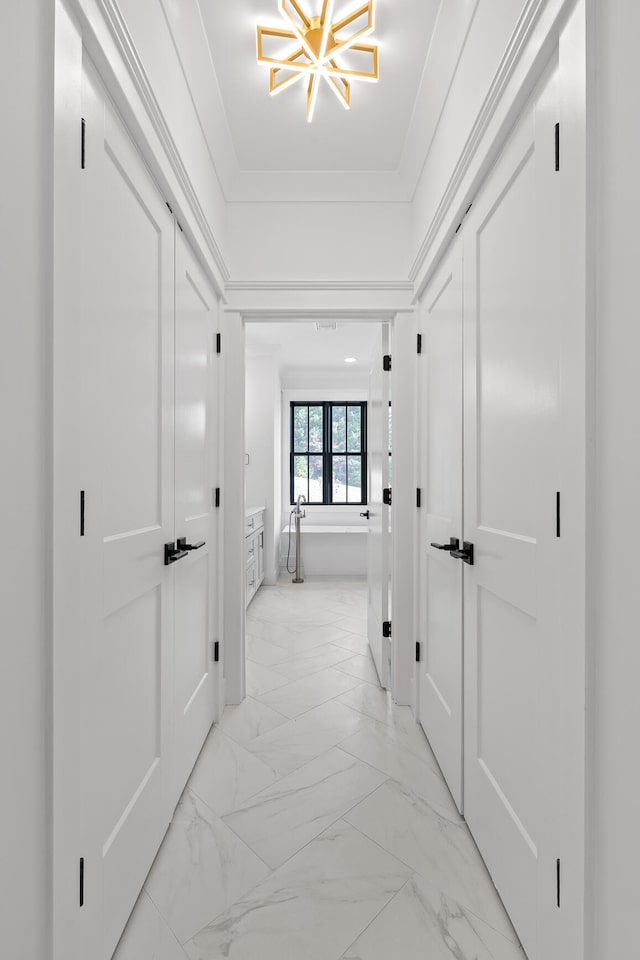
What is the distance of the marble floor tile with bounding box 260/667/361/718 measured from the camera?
2.47m

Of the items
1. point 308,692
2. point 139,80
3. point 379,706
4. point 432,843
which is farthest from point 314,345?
point 432,843

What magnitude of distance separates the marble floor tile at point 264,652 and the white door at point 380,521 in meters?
0.61

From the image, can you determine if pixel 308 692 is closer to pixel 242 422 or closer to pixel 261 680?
pixel 261 680

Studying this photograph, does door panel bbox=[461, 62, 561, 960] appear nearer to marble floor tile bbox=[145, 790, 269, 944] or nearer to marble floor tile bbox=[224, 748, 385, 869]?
marble floor tile bbox=[224, 748, 385, 869]

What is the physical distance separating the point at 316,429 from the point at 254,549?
2478 millimetres

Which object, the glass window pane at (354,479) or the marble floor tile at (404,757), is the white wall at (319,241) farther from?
the glass window pane at (354,479)

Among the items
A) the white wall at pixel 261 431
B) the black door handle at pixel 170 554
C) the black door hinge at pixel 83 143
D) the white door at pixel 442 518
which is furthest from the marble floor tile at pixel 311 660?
the black door hinge at pixel 83 143

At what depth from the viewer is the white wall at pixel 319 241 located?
251cm

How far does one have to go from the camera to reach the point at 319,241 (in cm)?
252

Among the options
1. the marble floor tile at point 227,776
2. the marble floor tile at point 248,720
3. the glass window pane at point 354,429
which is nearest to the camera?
the marble floor tile at point 227,776
